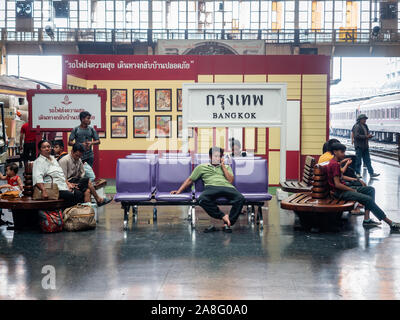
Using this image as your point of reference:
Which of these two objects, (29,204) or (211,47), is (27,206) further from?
(211,47)

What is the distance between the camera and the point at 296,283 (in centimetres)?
553

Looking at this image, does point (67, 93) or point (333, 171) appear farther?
point (67, 93)

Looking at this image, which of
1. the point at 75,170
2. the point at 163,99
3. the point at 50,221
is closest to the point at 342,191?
the point at 75,170

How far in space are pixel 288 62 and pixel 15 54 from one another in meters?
33.9

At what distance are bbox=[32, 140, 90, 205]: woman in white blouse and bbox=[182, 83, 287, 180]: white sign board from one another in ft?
8.63

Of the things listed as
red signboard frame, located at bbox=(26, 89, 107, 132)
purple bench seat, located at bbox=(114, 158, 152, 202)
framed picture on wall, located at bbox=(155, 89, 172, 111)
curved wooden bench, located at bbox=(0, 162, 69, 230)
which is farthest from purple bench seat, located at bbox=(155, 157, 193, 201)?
framed picture on wall, located at bbox=(155, 89, 172, 111)

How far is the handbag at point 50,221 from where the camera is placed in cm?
809

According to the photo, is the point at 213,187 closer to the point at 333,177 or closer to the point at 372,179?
the point at 333,177

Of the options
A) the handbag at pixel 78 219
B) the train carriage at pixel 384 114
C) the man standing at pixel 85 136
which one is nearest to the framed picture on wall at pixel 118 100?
the man standing at pixel 85 136

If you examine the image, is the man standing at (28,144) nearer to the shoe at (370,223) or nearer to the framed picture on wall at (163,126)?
the framed picture on wall at (163,126)

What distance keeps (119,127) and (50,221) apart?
6932 millimetres

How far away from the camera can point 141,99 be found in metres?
14.7

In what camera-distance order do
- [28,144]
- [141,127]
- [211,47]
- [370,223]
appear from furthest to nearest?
1. [211,47]
2. [28,144]
3. [141,127]
4. [370,223]

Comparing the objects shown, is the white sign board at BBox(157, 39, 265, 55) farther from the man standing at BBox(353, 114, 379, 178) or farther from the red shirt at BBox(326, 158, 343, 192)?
the red shirt at BBox(326, 158, 343, 192)
